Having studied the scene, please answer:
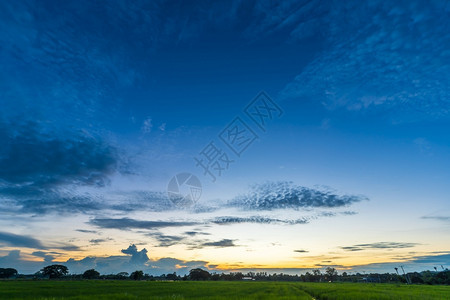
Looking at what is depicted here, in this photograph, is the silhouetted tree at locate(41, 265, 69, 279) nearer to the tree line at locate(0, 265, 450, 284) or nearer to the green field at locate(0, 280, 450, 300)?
the tree line at locate(0, 265, 450, 284)

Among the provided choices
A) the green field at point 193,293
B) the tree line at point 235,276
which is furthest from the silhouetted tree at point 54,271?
the green field at point 193,293

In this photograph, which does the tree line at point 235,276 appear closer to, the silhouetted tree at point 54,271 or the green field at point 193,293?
the silhouetted tree at point 54,271

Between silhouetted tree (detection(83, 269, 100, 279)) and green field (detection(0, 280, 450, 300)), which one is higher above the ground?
silhouetted tree (detection(83, 269, 100, 279))

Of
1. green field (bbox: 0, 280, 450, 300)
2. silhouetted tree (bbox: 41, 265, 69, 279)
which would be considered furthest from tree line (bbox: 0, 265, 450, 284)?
green field (bbox: 0, 280, 450, 300)

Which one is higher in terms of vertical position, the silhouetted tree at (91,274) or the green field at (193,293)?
the silhouetted tree at (91,274)

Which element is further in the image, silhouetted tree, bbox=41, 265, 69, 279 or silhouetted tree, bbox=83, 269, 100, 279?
silhouetted tree, bbox=83, 269, 100, 279

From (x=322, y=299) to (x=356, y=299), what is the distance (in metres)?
7.48

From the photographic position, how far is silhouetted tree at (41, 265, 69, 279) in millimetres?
103312

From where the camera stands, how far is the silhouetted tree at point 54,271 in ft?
339

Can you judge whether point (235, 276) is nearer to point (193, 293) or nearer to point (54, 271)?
point (54, 271)

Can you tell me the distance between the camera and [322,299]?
24.2m

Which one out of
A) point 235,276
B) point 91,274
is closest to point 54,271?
point 91,274

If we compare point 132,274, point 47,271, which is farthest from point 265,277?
point 47,271

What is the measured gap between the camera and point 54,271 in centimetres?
10456
